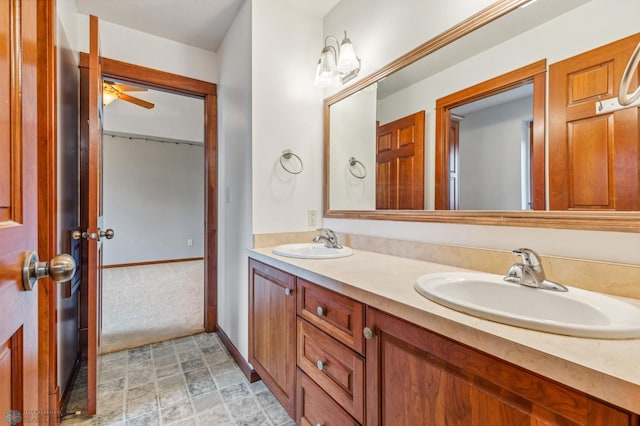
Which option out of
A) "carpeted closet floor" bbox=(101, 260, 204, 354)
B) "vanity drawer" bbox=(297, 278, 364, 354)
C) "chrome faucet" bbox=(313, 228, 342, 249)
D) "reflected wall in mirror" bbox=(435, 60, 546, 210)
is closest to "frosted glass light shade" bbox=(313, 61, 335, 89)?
"reflected wall in mirror" bbox=(435, 60, 546, 210)

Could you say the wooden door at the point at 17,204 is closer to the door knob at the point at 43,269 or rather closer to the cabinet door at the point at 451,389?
the door knob at the point at 43,269

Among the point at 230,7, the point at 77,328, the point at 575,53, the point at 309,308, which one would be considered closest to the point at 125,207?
the point at 77,328

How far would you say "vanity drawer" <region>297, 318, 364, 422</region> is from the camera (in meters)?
0.98

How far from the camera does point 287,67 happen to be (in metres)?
1.95

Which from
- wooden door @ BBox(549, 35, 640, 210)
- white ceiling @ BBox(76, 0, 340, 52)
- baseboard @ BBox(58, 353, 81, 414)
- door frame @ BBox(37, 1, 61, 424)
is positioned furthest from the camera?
white ceiling @ BBox(76, 0, 340, 52)

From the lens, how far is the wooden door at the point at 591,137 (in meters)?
0.86

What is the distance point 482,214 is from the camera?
47.3 inches

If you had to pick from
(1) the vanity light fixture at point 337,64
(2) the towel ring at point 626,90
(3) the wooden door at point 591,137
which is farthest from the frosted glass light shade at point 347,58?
Result: (2) the towel ring at point 626,90

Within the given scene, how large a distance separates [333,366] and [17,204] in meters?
1.01

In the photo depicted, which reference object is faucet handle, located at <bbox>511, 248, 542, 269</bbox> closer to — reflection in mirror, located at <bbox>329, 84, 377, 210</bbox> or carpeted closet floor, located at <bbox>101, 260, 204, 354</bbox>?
reflection in mirror, located at <bbox>329, 84, 377, 210</bbox>

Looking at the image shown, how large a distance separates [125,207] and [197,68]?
3.50m

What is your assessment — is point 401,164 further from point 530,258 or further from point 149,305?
point 149,305

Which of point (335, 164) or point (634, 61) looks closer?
point (634, 61)

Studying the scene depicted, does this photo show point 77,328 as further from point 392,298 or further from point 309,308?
point 392,298
